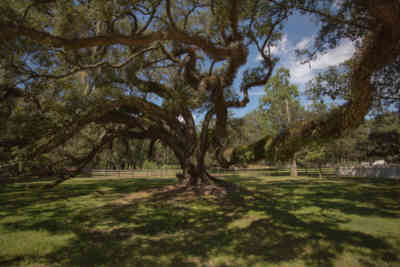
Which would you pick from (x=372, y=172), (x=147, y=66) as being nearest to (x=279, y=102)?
(x=372, y=172)

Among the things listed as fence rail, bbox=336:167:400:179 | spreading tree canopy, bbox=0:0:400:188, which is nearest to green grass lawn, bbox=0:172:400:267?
spreading tree canopy, bbox=0:0:400:188

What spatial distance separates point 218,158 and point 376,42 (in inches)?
187

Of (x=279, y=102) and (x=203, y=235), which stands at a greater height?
(x=279, y=102)

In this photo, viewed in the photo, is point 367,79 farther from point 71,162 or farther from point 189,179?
point 71,162

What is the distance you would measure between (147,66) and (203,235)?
1055 centimetres

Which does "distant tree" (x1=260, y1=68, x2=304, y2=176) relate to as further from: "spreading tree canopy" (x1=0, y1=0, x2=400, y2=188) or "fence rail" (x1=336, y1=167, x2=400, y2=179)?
"spreading tree canopy" (x1=0, y1=0, x2=400, y2=188)

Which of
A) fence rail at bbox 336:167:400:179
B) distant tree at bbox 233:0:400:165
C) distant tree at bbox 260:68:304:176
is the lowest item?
fence rail at bbox 336:167:400:179

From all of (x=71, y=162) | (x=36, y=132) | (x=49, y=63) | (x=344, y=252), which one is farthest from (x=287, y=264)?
(x=71, y=162)

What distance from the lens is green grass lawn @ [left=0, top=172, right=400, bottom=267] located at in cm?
427

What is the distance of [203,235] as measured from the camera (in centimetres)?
570

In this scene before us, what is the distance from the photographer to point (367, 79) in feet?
13.0

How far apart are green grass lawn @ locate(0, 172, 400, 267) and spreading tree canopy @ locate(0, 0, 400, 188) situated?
2.01 m

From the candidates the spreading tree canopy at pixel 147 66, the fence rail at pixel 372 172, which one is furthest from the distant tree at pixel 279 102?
the spreading tree canopy at pixel 147 66

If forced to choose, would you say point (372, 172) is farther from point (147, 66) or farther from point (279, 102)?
point (147, 66)
